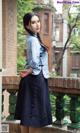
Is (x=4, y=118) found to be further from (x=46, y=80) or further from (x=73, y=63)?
(x=73, y=63)

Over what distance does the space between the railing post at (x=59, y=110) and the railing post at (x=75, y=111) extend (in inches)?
6.1

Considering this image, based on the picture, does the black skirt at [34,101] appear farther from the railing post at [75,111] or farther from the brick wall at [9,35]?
the brick wall at [9,35]

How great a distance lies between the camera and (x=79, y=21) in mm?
26594

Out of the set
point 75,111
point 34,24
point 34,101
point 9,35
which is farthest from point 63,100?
point 9,35

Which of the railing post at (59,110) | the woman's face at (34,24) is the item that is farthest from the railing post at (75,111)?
the woman's face at (34,24)

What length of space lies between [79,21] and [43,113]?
73.6 feet

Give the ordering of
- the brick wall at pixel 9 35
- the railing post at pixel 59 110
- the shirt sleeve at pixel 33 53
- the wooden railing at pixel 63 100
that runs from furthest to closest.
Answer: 1. the brick wall at pixel 9 35
2. the railing post at pixel 59 110
3. the wooden railing at pixel 63 100
4. the shirt sleeve at pixel 33 53

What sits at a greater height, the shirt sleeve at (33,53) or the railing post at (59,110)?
the shirt sleeve at (33,53)

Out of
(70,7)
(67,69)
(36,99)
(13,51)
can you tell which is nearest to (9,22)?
(13,51)

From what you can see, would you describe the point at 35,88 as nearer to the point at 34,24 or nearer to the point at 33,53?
the point at 33,53

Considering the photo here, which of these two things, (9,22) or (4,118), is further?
(9,22)

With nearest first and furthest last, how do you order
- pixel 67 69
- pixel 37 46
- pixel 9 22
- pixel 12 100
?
pixel 37 46, pixel 12 100, pixel 9 22, pixel 67 69

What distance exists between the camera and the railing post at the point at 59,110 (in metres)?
4.87

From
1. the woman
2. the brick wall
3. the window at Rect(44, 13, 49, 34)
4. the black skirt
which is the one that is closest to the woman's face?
the woman
